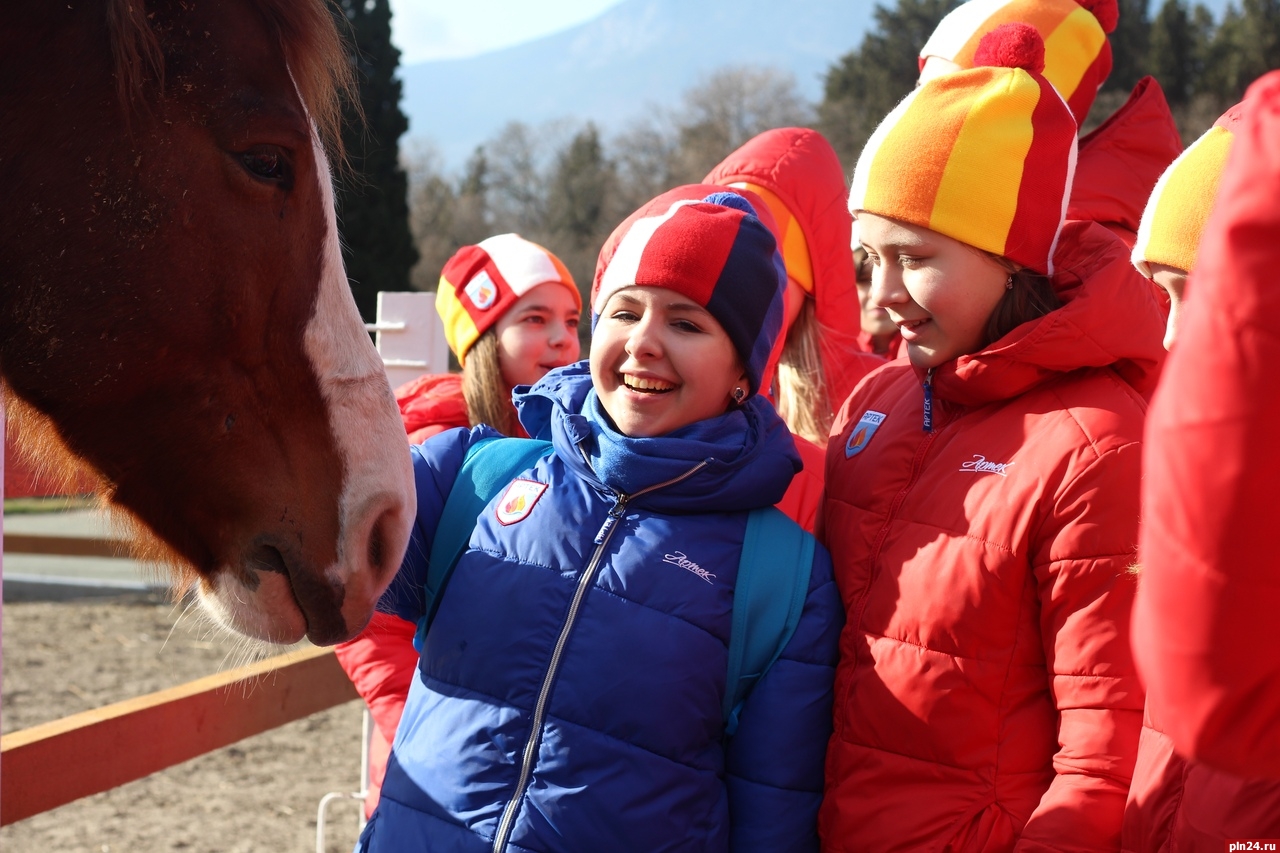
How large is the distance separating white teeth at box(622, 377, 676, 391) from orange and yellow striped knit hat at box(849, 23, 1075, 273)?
46 centimetres

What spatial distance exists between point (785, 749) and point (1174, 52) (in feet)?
112

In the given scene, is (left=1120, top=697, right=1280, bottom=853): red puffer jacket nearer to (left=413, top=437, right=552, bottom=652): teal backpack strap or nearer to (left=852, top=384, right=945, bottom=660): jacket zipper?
(left=852, top=384, right=945, bottom=660): jacket zipper

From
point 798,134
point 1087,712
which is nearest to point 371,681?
point 1087,712

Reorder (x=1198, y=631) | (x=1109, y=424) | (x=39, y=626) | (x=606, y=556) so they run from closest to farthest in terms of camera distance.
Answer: (x=1198, y=631) → (x=1109, y=424) → (x=606, y=556) → (x=39, y=626)

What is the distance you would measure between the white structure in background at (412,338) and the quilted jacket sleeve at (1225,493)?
360cm

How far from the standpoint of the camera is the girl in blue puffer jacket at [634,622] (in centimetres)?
150

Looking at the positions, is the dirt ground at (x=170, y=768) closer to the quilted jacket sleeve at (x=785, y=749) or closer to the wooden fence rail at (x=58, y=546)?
the wooden fence rail at (x=58, y=546)

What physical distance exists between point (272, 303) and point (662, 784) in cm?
94

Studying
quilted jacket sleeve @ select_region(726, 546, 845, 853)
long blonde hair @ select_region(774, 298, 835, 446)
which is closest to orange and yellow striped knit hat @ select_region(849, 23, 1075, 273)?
quilted jacket sleeve @ select_region(726, 546, 845, 853)

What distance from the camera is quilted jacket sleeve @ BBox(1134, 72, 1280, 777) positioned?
66cm

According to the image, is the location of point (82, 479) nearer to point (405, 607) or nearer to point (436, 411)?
point (405, 607)

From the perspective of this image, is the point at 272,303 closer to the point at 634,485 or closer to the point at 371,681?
the point at 634,485

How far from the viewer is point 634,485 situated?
166cm

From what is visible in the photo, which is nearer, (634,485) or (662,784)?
(662,784)
